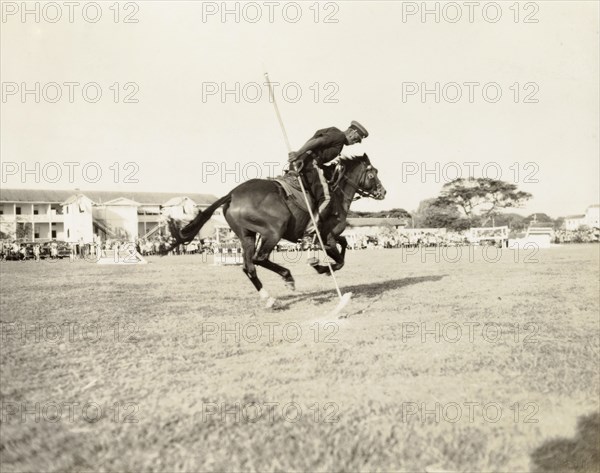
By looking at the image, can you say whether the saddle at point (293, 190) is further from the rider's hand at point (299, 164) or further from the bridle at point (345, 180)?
the bridle at point (345, 180)

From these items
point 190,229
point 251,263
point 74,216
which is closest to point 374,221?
point 74,216

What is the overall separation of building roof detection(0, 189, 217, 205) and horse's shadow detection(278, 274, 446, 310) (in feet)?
233

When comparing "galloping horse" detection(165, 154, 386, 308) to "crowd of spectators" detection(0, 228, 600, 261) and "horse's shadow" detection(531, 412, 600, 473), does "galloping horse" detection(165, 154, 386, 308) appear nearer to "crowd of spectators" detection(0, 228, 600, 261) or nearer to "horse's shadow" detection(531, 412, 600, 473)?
"horse's shadow" detection(531, 412, 600, 473)

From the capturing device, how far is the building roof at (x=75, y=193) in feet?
254

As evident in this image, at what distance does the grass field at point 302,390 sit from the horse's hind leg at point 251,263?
17.1 inches

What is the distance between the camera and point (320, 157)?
9.77 meters

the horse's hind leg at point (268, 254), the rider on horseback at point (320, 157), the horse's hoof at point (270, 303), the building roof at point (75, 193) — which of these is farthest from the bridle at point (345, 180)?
the building roof at point (75, 193)

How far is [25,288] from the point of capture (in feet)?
43.9

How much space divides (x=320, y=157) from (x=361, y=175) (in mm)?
1360

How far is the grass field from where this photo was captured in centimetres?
329

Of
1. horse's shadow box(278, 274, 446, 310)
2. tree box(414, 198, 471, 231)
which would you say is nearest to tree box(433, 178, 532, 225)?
tree box(414, 198, 471, 231)

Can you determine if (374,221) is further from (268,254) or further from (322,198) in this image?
(268,254)

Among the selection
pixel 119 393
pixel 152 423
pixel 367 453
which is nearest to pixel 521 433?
pixel 367 453

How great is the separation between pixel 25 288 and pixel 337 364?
11.0 meters
